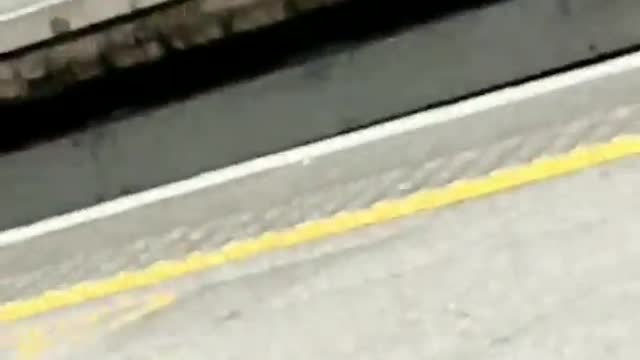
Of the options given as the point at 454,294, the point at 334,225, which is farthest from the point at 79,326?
the point at 454,294

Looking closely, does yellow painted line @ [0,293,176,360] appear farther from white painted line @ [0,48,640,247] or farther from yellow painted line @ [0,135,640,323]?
white painted line @ [0,48,640,247]

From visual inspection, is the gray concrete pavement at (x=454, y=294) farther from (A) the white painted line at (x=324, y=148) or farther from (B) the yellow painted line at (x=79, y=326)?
(A) the white painted line at (x=324, y=148)

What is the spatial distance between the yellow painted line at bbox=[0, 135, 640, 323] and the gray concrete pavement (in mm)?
17

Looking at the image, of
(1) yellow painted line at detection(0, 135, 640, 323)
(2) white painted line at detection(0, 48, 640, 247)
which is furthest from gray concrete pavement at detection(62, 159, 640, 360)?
(2) white painted line at detection(0, 48, 640, 247)

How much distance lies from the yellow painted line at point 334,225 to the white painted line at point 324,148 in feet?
0.35

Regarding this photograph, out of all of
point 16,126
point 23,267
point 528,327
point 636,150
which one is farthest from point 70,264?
point 636,150

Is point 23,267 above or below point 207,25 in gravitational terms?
below

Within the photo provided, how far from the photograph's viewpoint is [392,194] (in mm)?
1564

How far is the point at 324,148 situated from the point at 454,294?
1.05 ft

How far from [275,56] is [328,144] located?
171mm

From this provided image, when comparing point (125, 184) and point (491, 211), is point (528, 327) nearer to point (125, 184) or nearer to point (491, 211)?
point (491, 211)

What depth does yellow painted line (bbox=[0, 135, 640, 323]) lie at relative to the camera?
1508mm

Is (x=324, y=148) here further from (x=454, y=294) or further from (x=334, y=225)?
(x=454, y=294)

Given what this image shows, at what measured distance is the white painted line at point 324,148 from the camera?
1.58 m
